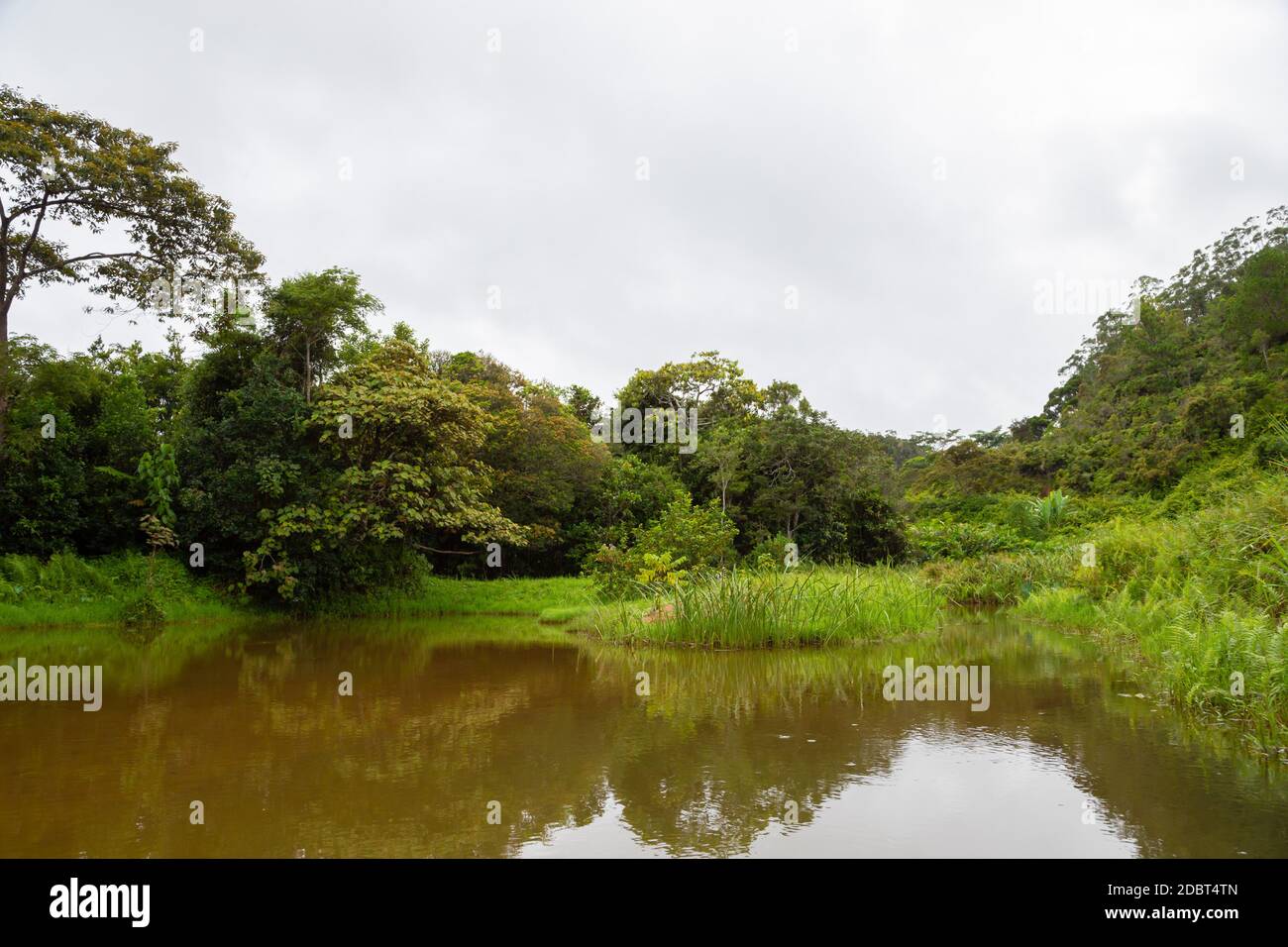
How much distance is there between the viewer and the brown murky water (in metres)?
3.40

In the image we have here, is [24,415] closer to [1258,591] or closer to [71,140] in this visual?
[71,140]

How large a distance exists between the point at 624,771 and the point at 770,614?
524 cm

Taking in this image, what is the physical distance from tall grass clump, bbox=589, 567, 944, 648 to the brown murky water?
1.55 meters

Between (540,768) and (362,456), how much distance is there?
37.2 ft

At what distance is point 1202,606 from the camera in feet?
23.3

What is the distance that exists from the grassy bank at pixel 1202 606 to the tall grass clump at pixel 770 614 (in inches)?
95.1

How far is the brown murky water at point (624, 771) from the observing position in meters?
3.40

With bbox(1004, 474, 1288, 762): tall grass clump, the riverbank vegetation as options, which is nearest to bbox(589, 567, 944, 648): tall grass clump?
the riverbank vegetation

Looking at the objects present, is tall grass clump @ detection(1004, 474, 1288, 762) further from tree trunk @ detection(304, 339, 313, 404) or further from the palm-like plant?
tree trunk @ detection(304, 339, 313, 404)

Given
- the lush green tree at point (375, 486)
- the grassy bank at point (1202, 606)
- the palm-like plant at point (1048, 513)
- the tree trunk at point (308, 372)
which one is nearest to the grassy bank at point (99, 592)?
the lush green tree at point (375, 486)

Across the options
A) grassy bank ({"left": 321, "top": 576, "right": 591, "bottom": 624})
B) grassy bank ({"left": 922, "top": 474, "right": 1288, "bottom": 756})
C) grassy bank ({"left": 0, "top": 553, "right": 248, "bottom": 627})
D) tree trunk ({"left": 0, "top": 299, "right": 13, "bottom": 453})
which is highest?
tree trunk ({"left": 0, "top": 299, "right": 13, "bottom": 453})
